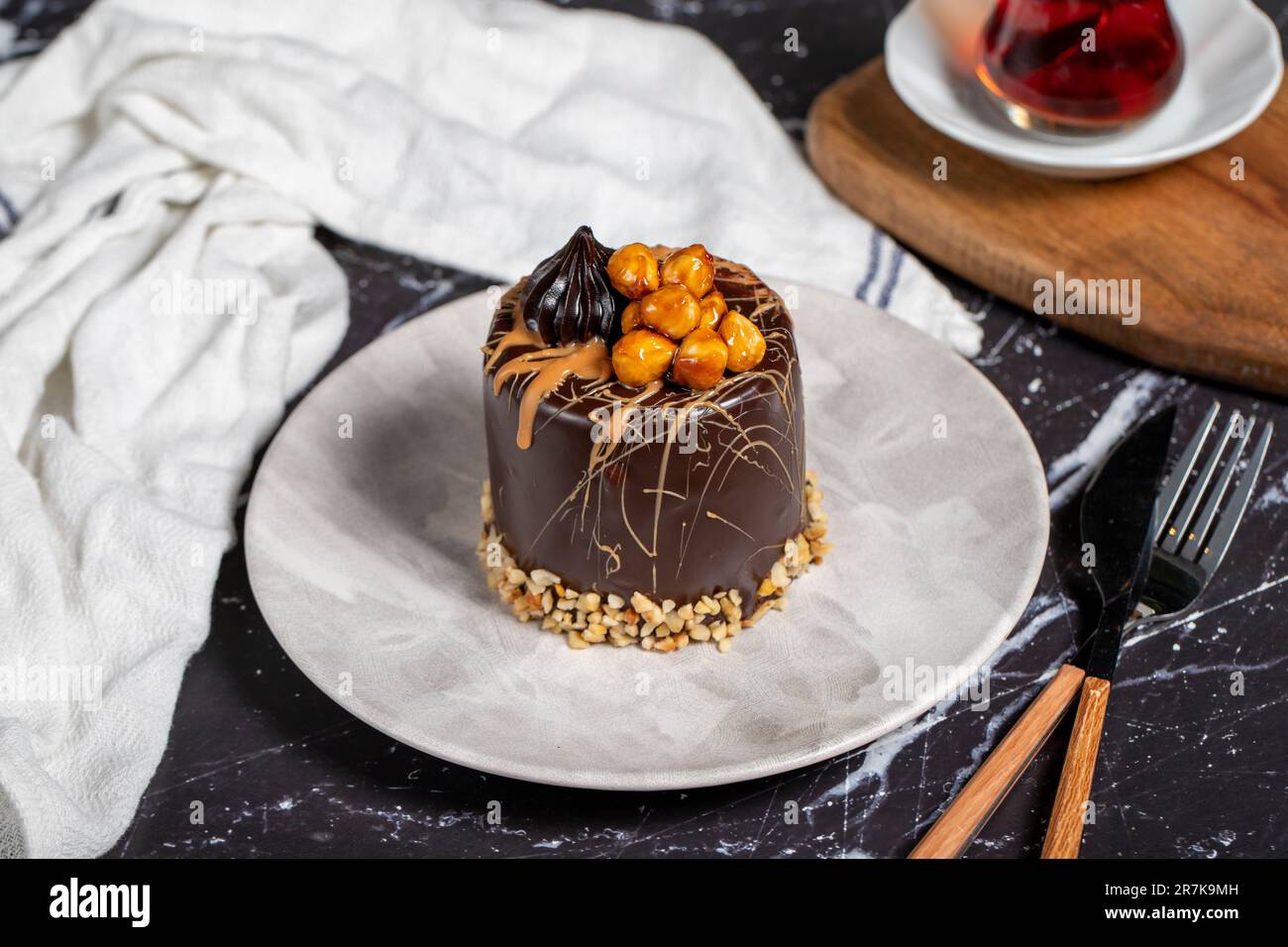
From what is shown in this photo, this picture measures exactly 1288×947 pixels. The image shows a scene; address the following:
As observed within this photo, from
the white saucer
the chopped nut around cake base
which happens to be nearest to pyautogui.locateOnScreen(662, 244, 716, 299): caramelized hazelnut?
the chopped nut around cake base

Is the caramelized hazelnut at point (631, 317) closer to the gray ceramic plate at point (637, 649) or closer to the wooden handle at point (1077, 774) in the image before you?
the gray ceramic plate at point (637, 649)

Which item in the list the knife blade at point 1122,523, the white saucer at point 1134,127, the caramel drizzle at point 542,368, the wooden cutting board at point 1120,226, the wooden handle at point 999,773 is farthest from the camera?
the white saucer at point 1134,127

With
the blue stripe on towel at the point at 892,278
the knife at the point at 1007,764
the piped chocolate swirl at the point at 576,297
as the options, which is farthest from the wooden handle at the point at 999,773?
the blue stripe on towel at the point at 892,278

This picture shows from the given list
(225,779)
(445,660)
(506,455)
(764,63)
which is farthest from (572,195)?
(225,779)

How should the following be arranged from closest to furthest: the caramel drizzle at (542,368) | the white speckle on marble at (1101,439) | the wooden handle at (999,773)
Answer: the wooden handle at (999,773)
the caramel drizzle at (542,368)
the white speckle on marble at (1101,439)

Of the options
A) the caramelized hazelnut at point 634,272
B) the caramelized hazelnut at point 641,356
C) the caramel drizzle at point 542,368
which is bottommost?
the caramel drizzle at point 542,368

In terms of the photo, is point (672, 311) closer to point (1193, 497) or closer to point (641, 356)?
point (641, 356)

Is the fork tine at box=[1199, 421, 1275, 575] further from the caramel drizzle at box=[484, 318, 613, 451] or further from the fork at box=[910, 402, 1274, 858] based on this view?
the caramel drizzle at box=[484, 318, 613, 451]
